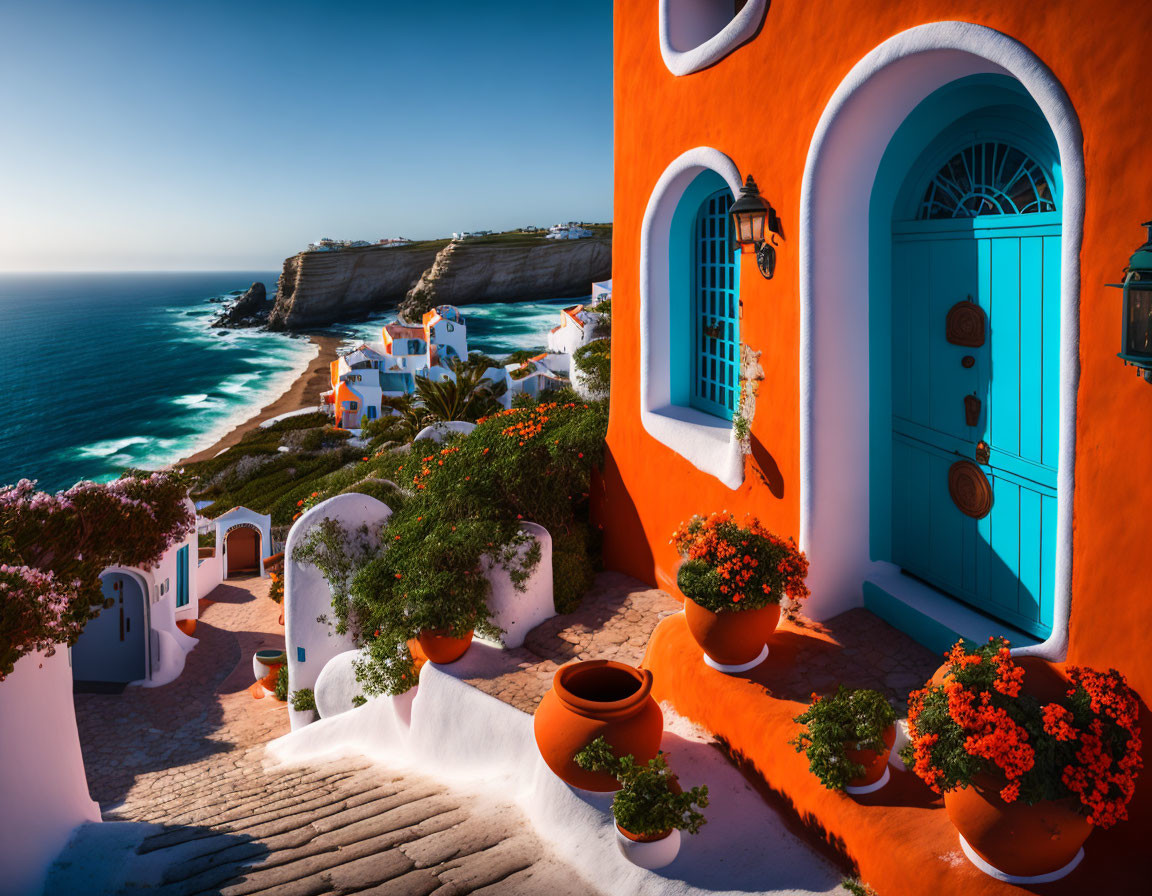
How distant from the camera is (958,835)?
3881 millimetres

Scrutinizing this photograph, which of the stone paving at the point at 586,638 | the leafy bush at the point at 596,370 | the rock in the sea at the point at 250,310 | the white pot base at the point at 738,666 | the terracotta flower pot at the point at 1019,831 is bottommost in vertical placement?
the stone paving at the point at 586,638

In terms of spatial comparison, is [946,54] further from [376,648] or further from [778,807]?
[376,648]

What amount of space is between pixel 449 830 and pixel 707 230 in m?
5.92

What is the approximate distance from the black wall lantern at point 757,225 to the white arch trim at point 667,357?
640mm

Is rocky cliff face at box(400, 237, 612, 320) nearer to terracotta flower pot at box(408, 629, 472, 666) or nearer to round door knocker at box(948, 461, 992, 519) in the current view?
terracotta flower pot at box(408, 629, 472, 666)

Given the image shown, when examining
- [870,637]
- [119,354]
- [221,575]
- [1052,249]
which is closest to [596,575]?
[870,637]

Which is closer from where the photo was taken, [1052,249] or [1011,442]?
[1052,249]

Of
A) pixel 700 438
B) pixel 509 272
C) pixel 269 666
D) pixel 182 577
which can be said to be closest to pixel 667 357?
pixel 700 438

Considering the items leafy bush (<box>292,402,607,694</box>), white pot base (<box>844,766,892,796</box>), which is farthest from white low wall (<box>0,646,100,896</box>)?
white pot base (<box>844,766,892,796</box>)

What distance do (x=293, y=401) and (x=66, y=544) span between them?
58.2 meters

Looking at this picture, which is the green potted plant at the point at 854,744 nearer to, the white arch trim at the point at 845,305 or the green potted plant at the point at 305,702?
the white arch trim at the point at 845,305

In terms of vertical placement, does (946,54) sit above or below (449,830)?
above

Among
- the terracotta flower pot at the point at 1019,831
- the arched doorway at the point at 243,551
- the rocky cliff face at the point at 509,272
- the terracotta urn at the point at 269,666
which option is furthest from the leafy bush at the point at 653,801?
the rocky cliff face at the point at 509,272

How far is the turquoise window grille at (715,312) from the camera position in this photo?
7789 mm
